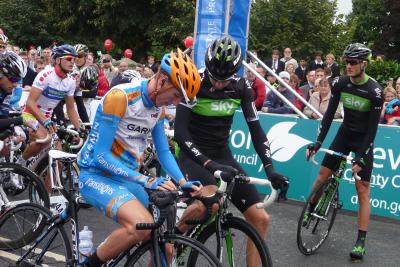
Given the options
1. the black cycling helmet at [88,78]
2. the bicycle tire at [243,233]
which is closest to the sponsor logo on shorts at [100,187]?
the bicycle tire at [243,233]

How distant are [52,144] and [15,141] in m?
0.46

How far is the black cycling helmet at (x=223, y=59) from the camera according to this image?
4.08 metres

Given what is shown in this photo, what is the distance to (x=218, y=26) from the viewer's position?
32.3 feet

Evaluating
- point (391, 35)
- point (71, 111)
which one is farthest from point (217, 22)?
point (391, 35)

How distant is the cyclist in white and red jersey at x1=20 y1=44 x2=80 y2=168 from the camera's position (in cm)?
667

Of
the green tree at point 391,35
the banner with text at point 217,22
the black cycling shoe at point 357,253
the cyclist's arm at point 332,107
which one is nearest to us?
the black cycling shoe at point 357,253

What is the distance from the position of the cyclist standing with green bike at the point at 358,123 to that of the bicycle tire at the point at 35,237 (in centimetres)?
288

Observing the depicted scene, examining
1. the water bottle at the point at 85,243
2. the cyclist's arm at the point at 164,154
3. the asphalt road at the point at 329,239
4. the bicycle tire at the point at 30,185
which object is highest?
the cyclist's arm at the point at 164,154

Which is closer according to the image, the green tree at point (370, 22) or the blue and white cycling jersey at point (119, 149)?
the blue and white cycling jersey at point (119, 149)

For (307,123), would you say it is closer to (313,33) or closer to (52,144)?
(52,144)

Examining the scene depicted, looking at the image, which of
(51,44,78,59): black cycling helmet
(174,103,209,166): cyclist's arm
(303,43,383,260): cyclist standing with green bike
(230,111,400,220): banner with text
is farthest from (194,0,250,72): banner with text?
(174,103,209,166): cyclist's arm

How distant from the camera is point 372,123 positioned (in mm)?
5805

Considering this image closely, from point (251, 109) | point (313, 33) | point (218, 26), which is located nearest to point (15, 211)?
point (251, 109)

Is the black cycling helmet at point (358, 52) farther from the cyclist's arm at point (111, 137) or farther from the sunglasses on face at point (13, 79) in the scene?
the sunglasses on face at point (13, 79)
